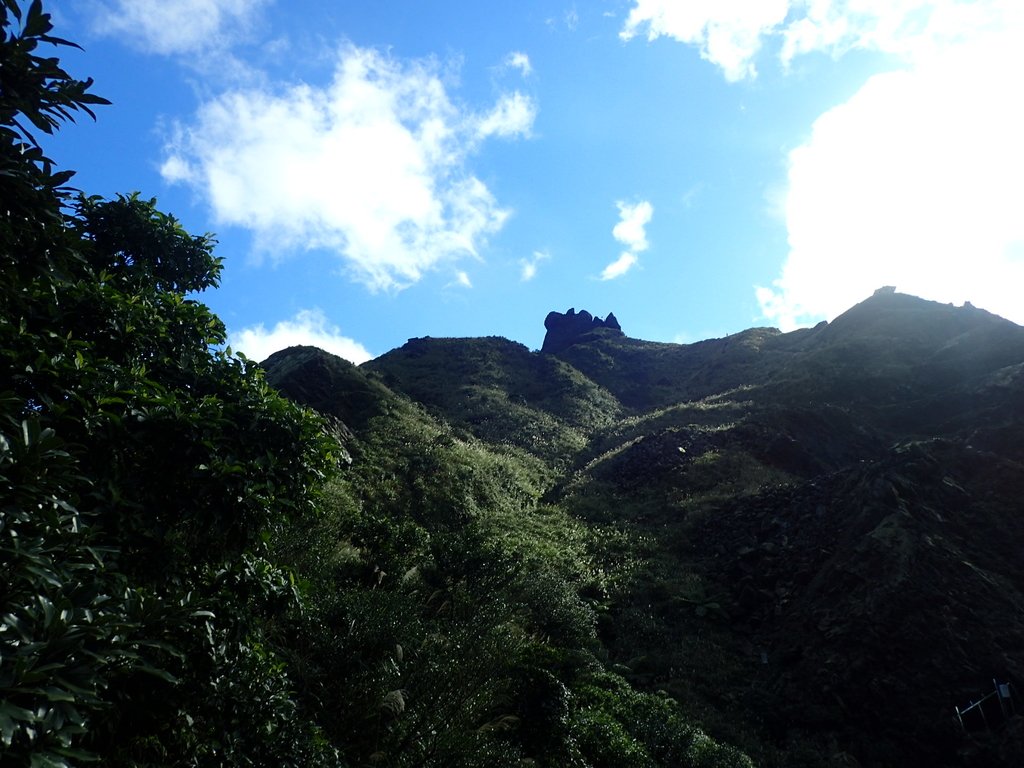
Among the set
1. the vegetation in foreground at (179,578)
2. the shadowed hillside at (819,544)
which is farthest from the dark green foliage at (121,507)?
the shadowed hillside at (819,544)

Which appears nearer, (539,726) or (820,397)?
(539,726)

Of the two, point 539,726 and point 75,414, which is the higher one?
point 75,414

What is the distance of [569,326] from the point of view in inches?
4363

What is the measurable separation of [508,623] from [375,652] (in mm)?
3930

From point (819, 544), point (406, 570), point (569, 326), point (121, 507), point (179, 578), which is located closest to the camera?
point (121, 507)

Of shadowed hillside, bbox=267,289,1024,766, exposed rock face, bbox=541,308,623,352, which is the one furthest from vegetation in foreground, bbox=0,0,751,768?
exposed rock face, bbox=541,308,623,352

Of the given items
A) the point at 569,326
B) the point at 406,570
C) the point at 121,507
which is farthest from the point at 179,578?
the point at 569,326

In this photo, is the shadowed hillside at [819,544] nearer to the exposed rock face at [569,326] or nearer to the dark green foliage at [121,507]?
the dark green foliage at [121,507]

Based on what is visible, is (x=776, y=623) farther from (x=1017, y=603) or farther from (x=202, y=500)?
(x=202, y=500)

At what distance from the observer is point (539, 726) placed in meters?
10.3

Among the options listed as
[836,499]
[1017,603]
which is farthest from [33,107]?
[836,499]

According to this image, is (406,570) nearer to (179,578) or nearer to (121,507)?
(179,578)

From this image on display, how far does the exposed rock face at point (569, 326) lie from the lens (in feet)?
354

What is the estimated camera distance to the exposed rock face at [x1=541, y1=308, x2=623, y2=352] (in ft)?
354
